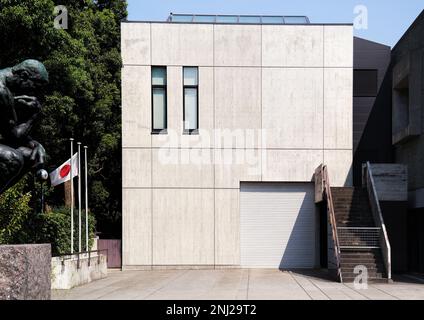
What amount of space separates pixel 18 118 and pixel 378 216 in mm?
18152

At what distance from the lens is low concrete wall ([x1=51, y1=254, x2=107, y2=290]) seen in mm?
18828

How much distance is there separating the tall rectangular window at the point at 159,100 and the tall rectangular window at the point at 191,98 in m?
0.94

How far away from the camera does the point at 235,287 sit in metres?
19.5

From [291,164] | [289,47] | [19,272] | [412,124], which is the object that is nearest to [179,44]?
[289,47]

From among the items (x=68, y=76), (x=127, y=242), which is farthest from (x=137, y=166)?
(x=68, y=76)

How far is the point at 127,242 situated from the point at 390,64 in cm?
1476

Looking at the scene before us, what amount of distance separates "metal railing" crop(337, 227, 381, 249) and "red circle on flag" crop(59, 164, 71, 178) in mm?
9770

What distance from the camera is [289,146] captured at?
2825cm

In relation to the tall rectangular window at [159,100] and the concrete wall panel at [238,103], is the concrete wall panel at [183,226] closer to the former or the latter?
the concrete wall panel at [238,103]

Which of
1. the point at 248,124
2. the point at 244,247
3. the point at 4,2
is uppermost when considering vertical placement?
the point at 4,2

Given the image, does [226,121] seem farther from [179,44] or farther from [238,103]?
[179,44]

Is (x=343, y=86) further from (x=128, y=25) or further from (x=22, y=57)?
(x=22, y=57)

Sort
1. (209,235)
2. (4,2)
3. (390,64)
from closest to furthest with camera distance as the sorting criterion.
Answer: (4,2), (209,235), (390,64)

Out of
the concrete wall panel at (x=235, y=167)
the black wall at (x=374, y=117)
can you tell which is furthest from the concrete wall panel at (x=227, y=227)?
the black wall at (x=374, y=117)
